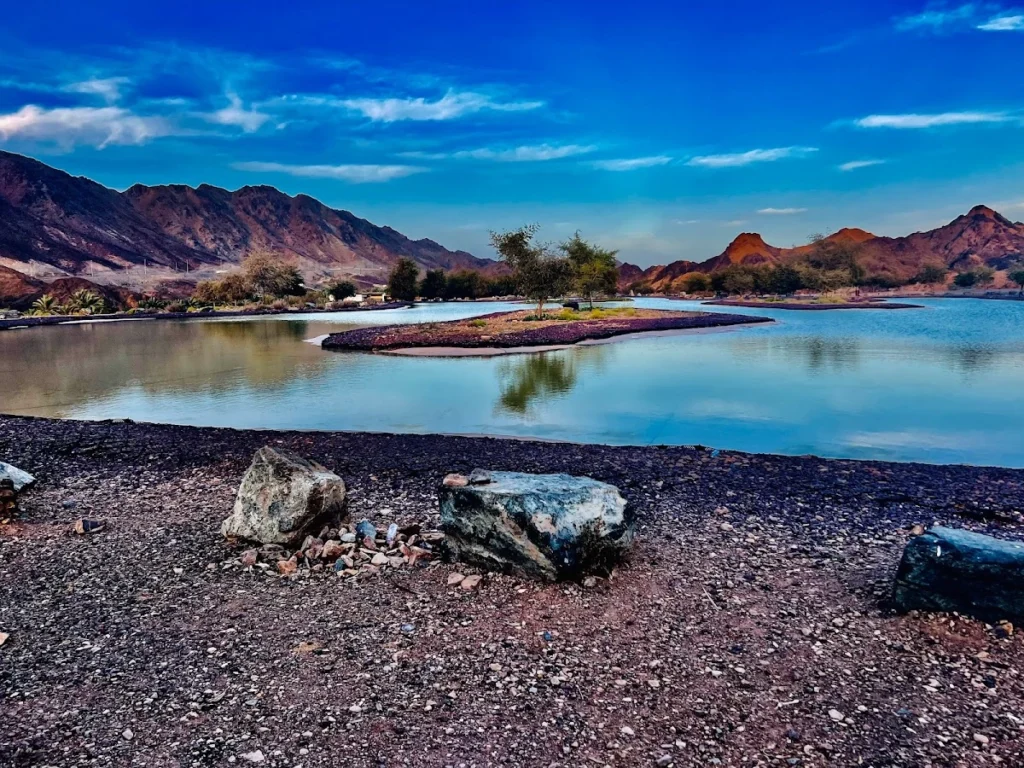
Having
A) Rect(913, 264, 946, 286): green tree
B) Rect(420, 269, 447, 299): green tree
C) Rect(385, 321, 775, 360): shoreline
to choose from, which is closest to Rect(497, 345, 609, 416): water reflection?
Rect(385, 321, 775, 360): shoreline

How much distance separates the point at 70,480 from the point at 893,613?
1252 cm

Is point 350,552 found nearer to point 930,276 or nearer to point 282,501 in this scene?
point 282,501

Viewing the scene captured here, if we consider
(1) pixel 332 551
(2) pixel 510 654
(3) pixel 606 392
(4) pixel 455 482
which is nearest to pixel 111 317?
(3) pixel 606 392

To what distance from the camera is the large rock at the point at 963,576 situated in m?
5.87

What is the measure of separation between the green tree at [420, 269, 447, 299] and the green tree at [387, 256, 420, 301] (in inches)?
170

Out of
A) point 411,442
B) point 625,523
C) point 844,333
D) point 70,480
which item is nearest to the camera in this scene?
point 625,523

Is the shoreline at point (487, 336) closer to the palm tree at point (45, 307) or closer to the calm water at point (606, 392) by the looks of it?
the calm water at point (606, 392)

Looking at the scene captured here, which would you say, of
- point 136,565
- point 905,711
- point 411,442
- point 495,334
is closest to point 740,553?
point 905,711

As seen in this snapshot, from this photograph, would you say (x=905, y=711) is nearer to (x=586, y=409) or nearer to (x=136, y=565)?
(x=136, y=565)

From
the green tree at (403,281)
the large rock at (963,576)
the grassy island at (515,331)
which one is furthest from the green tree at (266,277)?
the large rock at (963,576)

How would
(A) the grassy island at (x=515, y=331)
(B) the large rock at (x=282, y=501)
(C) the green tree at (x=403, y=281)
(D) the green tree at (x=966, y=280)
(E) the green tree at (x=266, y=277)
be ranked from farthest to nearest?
1. (D) the green tree at (x=966, y=280)
2. (C) the green tree at (x=403, y=281)
3. (E) the green tree at (x=266, y=277)
4. (A) the grassy island at (x=515, y=331)
5. (B) the large rock at (x=282, y=501)

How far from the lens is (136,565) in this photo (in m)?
7.82

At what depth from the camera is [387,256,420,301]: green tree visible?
134000 mm

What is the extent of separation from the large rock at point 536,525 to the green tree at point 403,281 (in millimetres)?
130267
